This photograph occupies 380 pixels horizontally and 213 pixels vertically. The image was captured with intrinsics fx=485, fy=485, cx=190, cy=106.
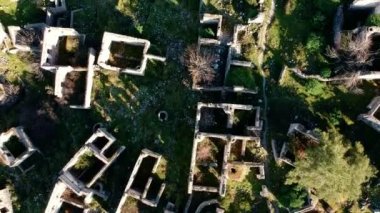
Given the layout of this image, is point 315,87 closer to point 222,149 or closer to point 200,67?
point 222,149

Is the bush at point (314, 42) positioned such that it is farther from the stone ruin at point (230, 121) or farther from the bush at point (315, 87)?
the stone ruin at point (230, 121)

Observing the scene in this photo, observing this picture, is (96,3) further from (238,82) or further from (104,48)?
(238,82)

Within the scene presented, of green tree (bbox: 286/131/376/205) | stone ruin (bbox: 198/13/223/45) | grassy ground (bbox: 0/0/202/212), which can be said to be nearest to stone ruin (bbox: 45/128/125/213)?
grassy ground (bbox: 0/0/202/212)

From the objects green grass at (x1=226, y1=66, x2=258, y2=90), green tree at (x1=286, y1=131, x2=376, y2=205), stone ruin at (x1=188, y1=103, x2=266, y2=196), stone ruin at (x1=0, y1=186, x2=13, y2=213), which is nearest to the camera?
green tree at (x1=286, y1=131, x2=376, y2=205)

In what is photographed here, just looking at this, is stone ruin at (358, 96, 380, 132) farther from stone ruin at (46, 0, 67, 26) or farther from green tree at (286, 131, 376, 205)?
stone ruin at (46, 0, 67, 26)

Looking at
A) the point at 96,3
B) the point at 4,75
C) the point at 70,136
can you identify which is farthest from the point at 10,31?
the point at 70,136

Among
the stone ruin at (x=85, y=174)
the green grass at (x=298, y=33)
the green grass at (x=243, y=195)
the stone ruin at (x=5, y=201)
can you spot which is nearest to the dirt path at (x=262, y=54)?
the green grass at (x=298, y=33)
